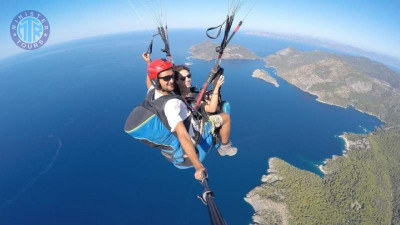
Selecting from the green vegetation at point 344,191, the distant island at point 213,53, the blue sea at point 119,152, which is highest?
the distant island at point 213,53

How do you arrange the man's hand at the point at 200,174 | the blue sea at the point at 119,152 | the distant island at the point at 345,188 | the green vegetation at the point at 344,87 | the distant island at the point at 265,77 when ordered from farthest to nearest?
the distant island at the point at 265,77 → the green vegetation at the point at 344,87 → the distant island at the point at 345,188 → the blue sea at the point at 119,152 → the man's hand at the point at 200,174

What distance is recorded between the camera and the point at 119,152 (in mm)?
38438

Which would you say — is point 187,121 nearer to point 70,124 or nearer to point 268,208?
point 268,208

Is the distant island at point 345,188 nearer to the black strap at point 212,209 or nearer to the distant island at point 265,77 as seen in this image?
the black strap at point 212,209

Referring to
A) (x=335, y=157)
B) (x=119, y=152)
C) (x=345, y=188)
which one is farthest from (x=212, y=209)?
(x=335, y=157)

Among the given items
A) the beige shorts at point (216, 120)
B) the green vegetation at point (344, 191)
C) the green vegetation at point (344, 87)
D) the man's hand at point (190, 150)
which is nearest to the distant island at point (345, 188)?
the green vegetation at point (344, 191)

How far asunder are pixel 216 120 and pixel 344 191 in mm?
43289

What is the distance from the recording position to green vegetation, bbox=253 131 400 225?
31.7m

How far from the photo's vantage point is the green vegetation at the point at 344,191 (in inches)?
1248

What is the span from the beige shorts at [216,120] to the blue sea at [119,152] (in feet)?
92.9

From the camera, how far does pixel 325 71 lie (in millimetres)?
87000

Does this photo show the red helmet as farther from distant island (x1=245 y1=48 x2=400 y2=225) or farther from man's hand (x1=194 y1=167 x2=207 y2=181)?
distant island (x1=245 y1=48 x2=400 y2=225)

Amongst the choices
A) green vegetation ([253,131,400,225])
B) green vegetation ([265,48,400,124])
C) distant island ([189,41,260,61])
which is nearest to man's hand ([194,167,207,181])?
green vegetation ([253,131,400,225])

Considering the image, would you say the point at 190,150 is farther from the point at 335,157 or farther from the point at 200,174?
the point at 335,157
